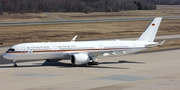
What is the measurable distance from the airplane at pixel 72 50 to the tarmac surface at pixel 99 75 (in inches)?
48.4

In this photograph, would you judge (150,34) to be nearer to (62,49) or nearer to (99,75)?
(62,49)

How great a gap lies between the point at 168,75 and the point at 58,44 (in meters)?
15.4

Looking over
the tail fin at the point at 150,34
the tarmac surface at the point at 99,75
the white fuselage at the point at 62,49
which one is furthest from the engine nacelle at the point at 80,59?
the tail fin at the point at 150,34

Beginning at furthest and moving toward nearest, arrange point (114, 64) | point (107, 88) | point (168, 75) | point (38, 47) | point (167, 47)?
point (167, 47), point (114, 64), point (38, 47), point (168, 75), point (107, 88)

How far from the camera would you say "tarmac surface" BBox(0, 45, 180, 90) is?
129 feet

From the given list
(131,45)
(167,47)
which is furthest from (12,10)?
(131,45)

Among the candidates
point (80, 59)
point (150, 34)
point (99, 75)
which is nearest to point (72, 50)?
point (80, 59)

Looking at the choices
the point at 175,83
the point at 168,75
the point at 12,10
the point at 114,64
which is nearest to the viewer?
the point at 175,83

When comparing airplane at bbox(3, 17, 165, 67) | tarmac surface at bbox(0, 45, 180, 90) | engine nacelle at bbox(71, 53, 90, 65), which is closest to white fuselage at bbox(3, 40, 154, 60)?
airplane at bbox(3, 17, 165, 67)

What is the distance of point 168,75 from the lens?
1825 inches

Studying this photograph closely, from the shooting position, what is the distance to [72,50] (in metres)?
54.4

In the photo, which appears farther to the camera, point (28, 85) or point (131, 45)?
point (131, 45)

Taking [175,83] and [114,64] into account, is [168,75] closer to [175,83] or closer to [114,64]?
[175,83]

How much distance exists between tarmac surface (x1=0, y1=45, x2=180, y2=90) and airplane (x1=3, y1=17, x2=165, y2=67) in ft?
4.03
